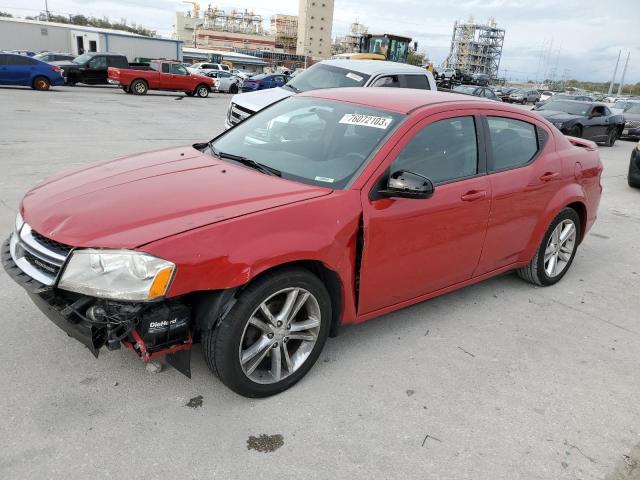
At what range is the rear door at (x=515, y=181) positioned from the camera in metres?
3.95

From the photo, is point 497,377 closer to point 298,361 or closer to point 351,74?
point 298,361

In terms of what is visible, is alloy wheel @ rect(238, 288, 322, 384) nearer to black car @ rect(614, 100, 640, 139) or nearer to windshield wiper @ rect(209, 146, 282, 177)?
windshield wiper @ rect(209, 146, 282, 177)

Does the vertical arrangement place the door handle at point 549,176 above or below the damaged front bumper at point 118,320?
above

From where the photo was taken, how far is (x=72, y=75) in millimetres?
26000

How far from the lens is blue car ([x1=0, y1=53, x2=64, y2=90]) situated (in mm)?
21531

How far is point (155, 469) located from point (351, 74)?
8322mm

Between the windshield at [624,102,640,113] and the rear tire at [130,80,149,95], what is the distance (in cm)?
2103

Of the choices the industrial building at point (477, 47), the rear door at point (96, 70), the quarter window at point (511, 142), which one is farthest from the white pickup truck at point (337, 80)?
the industrial building at point (477, 47)

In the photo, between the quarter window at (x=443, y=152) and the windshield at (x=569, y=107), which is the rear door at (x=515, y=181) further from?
the windshield at (x=569, y=107)

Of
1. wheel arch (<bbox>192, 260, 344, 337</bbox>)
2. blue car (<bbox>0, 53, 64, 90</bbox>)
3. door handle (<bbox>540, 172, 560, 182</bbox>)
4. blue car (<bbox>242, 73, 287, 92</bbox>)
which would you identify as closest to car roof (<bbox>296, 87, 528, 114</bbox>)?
door handle (<bbox>540, 172, 560, 182</bbox>)

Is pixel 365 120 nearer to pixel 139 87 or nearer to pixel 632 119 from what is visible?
pixel 632 119

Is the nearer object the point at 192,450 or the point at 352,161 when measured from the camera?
the point at 192,450

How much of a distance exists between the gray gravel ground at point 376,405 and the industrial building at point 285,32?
147757 mm

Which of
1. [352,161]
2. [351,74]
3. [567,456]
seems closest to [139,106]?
[351,74]
